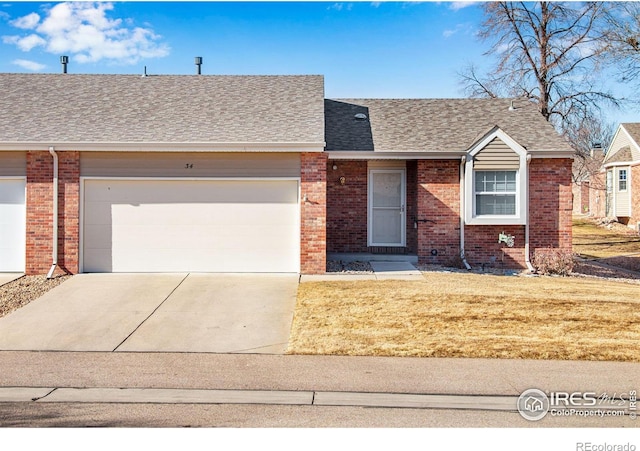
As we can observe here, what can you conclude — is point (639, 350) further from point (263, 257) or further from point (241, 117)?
point (241, 117)

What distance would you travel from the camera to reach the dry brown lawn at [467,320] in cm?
786

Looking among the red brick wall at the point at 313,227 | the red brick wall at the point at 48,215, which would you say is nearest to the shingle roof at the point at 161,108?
the red brick wall at the point at 48,215

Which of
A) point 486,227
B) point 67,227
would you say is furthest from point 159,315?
point 486,227

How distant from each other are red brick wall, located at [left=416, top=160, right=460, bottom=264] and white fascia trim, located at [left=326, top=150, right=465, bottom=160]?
266mm

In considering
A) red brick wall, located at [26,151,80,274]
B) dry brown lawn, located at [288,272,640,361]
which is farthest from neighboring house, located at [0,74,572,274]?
dry brown lawn, located at [288,272,640,361]

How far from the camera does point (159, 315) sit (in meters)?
9.71

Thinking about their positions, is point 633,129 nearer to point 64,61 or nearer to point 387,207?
point 387,207

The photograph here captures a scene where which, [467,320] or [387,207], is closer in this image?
[467,320]

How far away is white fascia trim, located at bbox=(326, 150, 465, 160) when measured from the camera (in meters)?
14.5

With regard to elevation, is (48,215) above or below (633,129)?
below

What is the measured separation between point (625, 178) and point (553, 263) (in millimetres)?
21649

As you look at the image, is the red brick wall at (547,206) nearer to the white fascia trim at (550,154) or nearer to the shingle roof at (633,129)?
the white fascia trim at (550,154)

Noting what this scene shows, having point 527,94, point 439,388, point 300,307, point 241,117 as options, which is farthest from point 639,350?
point 527,94

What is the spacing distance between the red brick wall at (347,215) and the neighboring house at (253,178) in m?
0.04
